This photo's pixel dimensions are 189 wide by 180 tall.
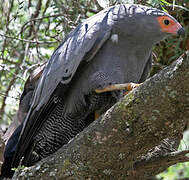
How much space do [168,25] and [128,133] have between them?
1592mm

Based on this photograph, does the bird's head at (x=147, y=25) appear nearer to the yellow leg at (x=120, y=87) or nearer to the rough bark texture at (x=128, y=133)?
the yellow leg at (x=120, y=87)

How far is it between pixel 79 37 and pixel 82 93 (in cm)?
56

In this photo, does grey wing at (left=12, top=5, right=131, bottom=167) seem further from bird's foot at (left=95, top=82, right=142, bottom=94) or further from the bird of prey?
bird's foot at (left=95, top=82, right=142, bottom=94)

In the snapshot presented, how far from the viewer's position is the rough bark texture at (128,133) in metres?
2.27

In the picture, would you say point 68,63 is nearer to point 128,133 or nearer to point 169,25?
point 169,25

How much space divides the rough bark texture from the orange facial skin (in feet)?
4.46

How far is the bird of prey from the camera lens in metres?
3.47

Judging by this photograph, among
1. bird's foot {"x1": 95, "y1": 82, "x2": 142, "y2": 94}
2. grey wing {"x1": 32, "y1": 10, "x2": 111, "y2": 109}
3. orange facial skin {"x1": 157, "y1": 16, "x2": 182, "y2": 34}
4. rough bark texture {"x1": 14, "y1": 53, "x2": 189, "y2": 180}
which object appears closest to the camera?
rough bark texture {"x1": 14, "y1": 53, "x2": 189, "y2": 180}

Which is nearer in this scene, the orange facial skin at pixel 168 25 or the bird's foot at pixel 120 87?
the bird's foot at pixel 120 87

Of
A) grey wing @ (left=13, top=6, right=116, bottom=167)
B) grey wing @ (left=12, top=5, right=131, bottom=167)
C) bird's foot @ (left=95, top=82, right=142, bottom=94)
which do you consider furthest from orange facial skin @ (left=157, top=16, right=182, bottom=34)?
bird's foot @ (left=95, top=82, right=142, bottom=94)

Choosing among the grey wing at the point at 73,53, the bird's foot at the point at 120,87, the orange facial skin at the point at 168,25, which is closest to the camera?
the bird's foot at the point at 120,87

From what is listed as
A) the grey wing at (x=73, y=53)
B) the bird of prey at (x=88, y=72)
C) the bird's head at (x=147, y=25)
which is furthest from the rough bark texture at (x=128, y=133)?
the bird's head at (x=147, y=25)

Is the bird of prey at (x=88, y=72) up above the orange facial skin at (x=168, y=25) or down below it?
below

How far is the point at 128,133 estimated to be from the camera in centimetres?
244
